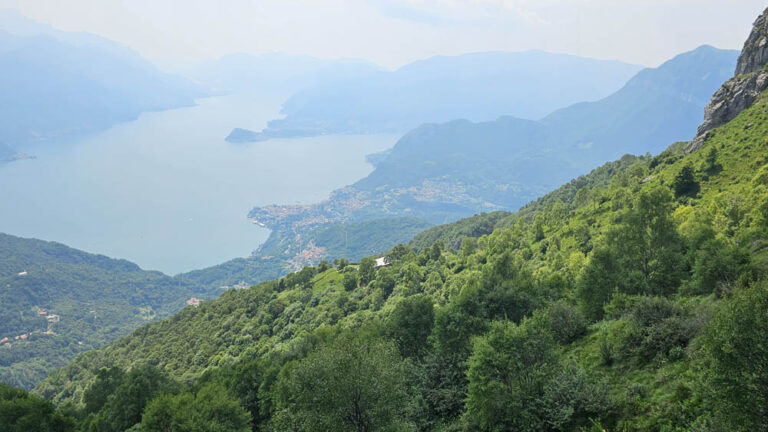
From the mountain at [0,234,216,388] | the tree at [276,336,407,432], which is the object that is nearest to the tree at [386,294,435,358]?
the tree at [276,336,407,432]

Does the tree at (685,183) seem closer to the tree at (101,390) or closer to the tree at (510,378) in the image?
the tree at (510,378)

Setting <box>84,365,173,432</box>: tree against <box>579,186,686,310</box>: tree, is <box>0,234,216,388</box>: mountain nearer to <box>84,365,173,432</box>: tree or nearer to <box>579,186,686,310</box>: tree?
<box>84,365,173,432</box>: tree

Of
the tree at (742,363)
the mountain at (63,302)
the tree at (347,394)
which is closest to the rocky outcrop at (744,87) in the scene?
the tree at (742,363)

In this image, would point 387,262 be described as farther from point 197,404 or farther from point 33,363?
point 33,363

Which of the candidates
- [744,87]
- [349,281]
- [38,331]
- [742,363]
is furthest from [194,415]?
[38,331]

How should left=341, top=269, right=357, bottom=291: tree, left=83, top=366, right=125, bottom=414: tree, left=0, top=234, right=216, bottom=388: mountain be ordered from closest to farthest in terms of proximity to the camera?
1. left=83, top=366, right=125, bottom=414: tree
2. left=341, top=269, right=357, bottom=291: tree
3. left=0, top=234, right=216, bottom=388: mountain

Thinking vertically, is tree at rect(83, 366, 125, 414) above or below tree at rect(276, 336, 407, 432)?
below

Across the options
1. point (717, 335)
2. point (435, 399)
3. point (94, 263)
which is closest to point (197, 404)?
point (435, 399)
